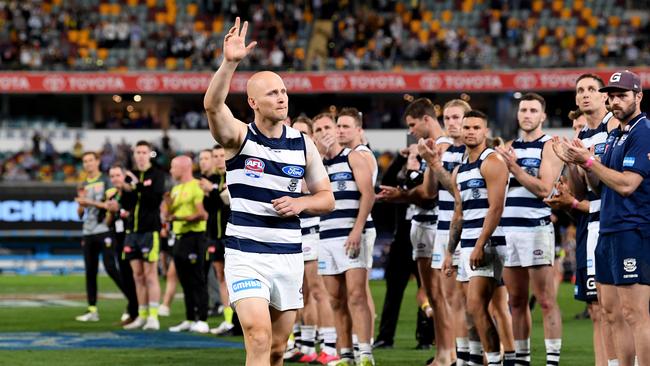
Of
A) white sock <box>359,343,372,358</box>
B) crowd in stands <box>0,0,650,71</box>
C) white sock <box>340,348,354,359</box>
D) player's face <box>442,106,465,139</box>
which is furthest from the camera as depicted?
crowd in stands <box>0,0,650,71</box>

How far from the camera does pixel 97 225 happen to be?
17812mm

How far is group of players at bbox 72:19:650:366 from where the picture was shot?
322 inches

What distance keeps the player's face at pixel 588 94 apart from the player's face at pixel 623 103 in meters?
1.25

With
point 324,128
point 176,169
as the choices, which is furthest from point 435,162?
point 176,169

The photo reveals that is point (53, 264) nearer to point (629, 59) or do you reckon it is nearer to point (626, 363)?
point (629, 59)

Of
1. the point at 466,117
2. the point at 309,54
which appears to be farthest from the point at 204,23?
the point at 466,117

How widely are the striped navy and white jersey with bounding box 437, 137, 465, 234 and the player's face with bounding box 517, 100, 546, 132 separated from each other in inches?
29.2

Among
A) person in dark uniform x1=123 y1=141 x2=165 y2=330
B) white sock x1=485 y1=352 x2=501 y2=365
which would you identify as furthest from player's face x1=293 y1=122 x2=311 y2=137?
white sock x1=485 y1=352 x2=501 y2=365

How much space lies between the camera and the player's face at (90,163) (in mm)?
17797

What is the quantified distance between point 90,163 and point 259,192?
10118mm

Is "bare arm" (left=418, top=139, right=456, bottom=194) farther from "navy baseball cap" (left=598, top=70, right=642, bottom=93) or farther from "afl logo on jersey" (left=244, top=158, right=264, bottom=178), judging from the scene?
"afl logo on jersey" (left=244, top=158, right=264, bottom=178)

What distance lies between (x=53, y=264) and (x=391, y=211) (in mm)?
10697

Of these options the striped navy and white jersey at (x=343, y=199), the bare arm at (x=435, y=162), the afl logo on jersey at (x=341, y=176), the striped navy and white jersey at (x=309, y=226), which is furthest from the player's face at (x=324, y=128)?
the bare arm at (x=435, y=162)

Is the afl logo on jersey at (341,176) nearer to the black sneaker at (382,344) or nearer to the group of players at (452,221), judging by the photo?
the group of players at (452,221)
